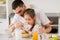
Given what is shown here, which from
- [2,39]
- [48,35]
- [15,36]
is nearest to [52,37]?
[48,35]

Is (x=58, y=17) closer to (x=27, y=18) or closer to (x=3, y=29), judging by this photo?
(x=27, y=18)

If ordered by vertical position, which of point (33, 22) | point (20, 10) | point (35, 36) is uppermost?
point (20, 10)

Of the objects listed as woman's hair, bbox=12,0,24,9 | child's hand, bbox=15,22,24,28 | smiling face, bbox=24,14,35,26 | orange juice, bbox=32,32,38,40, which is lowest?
orange juice, bbox=32,32,38,40

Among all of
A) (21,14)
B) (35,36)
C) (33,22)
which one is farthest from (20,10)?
(35,36)

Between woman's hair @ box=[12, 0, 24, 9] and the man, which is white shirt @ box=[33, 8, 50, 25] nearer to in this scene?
the man

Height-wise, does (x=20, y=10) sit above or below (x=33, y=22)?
above

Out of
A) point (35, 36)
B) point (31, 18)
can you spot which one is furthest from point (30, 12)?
point (35, 36)

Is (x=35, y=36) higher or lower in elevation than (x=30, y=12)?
lower

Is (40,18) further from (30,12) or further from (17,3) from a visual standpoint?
(17,3)

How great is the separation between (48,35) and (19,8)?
337mm

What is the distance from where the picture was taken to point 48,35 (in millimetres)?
1454

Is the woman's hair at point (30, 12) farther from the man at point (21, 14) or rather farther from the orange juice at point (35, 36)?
the orange juice at point (35, 36)

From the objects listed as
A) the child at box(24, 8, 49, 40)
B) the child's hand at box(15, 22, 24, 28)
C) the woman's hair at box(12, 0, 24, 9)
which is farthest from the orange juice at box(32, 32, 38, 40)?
the woman's hair at box(12, 0, 24, 9)

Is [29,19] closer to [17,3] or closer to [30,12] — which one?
[30,12]
